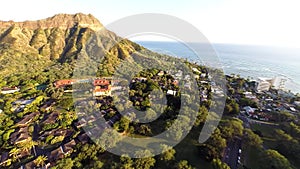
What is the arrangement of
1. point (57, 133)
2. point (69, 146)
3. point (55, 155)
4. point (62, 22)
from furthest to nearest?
point (62, 22) < point (57, 133) < point (69, 146) < point (55, 155)

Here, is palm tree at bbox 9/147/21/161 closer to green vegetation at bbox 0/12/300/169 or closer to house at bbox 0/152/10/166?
green vegetation at bbox 0/12/300/169

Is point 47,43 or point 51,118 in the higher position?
point 47,43

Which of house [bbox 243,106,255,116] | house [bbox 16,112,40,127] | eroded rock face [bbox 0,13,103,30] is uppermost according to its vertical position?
eroded rock face [bbox 0,13,103,30]

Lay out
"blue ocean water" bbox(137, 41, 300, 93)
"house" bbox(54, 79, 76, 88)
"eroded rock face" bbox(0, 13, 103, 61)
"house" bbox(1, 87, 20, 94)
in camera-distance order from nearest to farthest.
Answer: "house" bbox(1, 87, 20, 94) < "house" bbox(54, 79, 76, 88) < "eroded rock face" bbox(0, 13, 103, 61) < "blue ocean water" bbox(137, 41, 300, 93)

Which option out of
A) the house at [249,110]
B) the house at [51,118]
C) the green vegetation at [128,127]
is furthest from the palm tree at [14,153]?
the house at [249,110]

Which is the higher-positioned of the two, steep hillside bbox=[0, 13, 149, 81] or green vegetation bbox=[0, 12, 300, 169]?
steep hillside bbox=[0, 13, 149, 81]

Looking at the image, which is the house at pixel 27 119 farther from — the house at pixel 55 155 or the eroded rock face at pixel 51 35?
the eroded rock face at pixel 51 35

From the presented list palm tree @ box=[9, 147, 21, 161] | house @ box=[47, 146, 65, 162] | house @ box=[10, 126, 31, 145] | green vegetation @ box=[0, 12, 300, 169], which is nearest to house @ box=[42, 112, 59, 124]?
green vegetation @ box=[0, 12, 300, 169]

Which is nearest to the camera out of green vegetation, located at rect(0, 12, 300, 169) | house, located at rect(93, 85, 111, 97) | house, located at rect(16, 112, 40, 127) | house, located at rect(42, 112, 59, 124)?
green vegetation, located at rect(0, 12, 300, 169)

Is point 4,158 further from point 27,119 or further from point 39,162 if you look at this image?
point 27,119

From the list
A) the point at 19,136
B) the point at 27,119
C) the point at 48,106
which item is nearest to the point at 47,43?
the point at 48,106

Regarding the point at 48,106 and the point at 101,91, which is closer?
the point at 48,106
